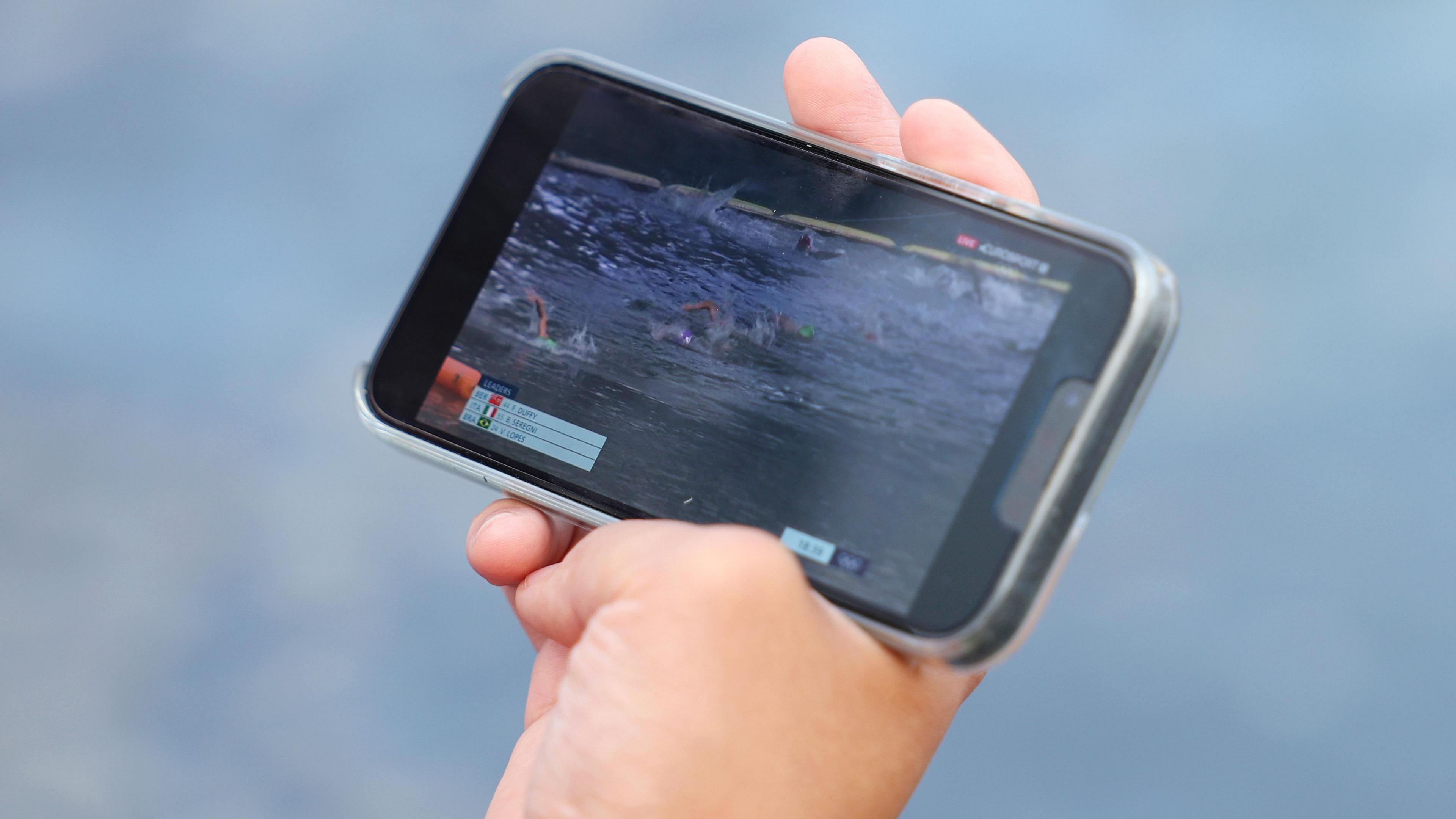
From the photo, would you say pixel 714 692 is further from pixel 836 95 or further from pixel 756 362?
pixel 836 95

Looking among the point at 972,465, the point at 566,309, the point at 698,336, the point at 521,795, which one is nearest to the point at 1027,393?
the point at 972,465

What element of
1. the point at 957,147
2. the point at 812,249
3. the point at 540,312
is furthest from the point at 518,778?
the point at 957,147

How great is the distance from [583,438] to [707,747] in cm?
30

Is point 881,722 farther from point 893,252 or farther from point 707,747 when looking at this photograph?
point 893,252

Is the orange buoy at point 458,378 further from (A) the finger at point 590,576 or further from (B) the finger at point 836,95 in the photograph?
(B) the finger at point 836,95

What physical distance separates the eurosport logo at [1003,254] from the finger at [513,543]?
1.49ft

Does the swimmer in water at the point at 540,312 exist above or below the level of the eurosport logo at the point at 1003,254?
below

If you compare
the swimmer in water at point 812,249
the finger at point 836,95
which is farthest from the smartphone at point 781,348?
the finger at point 836,95

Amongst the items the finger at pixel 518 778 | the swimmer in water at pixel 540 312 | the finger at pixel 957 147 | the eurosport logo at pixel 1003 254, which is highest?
the finger at pixel 957 147

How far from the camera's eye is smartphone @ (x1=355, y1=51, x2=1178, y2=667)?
671 mm

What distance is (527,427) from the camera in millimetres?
812

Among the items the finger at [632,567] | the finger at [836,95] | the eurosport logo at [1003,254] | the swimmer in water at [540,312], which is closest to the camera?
the finger at [632,567]

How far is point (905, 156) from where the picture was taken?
2.94ft

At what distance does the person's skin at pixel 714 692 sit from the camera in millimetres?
615
